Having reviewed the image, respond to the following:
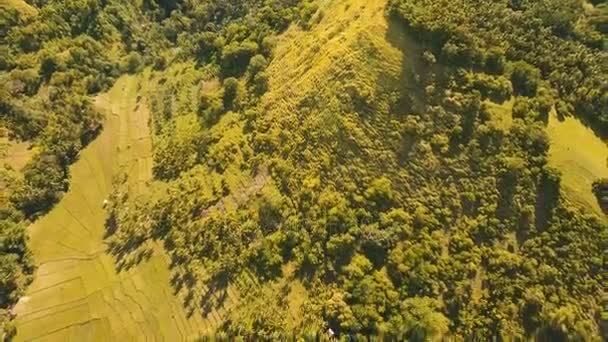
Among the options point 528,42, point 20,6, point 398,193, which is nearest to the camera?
→ point 398,193

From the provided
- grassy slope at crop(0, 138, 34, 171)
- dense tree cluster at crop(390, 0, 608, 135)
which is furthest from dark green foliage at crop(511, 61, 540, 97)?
grassy slope at crop(0, 138, 34, 171)

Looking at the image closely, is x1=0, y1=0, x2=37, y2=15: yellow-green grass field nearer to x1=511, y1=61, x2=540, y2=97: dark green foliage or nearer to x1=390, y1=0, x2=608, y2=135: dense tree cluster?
x1=390, y1=0, x2=608, y2=135: dense tree cluster

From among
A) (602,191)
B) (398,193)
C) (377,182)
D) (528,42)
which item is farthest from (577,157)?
(377,182)

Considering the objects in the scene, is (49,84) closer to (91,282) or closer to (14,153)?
(14,153)

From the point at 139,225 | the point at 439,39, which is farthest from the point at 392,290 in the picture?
the point at 139,225

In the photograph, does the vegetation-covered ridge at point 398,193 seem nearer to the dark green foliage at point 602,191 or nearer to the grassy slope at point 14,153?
the dark green foliage at point 602,191

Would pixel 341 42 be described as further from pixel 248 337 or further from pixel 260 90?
pixel 248 337
